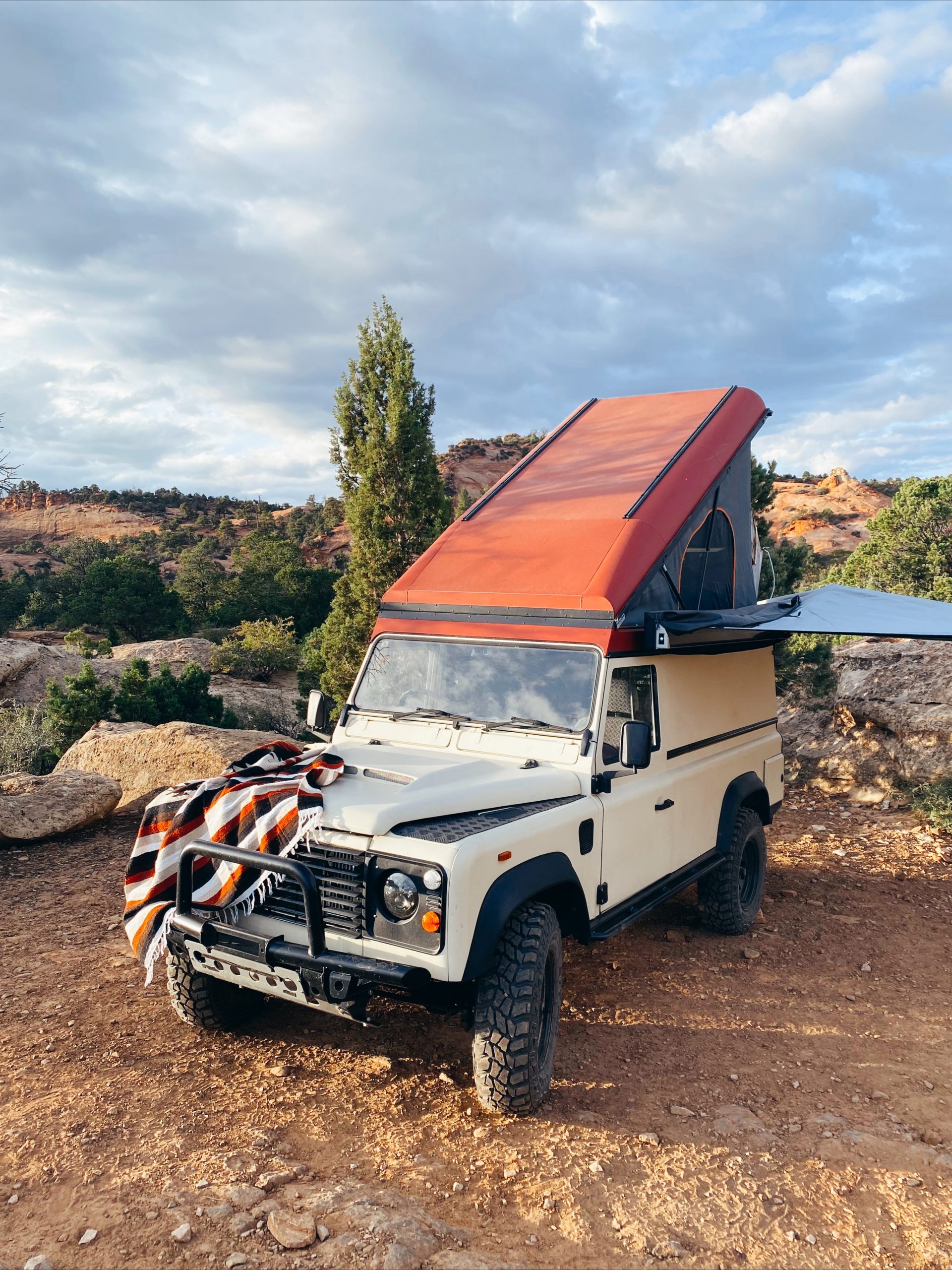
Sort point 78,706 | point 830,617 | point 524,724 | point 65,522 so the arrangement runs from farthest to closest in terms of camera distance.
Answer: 1. point 65,522
2. point 78,706
3. point 830,617
4. point 524,724

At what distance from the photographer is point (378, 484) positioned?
1326 centimetres

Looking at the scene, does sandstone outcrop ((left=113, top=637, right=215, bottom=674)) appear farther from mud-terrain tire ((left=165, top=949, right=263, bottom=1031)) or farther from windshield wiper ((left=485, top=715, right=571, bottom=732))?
windshield wiper ((left=485, top=715, right=571, bottom=732))

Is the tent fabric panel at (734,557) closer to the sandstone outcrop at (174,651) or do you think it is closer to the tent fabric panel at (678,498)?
the tent fabric panel at (678,498)

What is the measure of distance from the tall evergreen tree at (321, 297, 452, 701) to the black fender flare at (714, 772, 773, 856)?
23.7 ft

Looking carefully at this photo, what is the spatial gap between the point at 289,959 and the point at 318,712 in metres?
2.18

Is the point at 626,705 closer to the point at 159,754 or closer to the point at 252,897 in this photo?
the point at 252,897

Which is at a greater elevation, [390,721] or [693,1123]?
[390,721]

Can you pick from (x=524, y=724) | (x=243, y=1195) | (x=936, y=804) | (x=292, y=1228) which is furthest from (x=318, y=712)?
(x=936, y=804)

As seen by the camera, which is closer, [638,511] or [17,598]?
[638,511]

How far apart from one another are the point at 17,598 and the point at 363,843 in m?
34.4

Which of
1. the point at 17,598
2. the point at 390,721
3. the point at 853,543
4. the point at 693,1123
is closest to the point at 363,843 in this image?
the point at 390,721

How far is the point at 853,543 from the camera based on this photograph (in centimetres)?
4153

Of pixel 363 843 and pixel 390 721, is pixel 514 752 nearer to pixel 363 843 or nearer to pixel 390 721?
pixel 390 721

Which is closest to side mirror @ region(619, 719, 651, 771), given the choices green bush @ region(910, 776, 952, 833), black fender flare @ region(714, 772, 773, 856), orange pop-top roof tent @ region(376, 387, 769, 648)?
orange pop-top roof tent @ region(376, 387, 769, 648)
